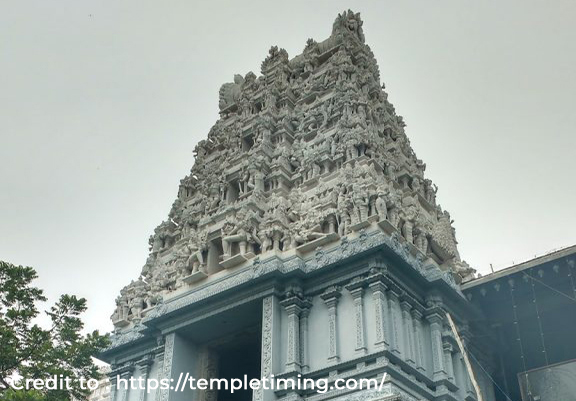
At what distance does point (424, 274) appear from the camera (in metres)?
19.0

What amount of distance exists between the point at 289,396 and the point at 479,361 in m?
6.23

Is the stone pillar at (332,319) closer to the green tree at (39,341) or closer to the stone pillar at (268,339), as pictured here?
the stone pillar at (268,339)

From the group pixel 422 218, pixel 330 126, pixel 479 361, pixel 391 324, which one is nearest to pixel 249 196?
pixel 330 126

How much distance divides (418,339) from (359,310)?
1.82 meters

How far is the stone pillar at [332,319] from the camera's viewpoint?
17078 mm

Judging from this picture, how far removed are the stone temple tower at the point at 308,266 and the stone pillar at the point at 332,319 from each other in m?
0.03

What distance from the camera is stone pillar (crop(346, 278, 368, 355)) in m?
16.7

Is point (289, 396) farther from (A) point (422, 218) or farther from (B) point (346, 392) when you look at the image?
(A) point (422, 218)

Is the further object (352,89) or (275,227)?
(352,89)

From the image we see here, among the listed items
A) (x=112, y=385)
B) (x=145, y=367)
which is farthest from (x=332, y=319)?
(x=112, y=385)

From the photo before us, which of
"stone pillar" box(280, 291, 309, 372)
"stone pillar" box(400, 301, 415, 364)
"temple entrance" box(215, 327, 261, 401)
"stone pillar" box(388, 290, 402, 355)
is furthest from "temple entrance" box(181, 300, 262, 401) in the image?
"stone pillar" box(400, 301, 415, 364)

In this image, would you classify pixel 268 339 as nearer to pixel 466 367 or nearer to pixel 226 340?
pixel 226 340

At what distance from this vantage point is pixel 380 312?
16938 mm

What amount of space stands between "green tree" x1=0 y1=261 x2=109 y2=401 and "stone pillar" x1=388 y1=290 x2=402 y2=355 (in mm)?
6236
